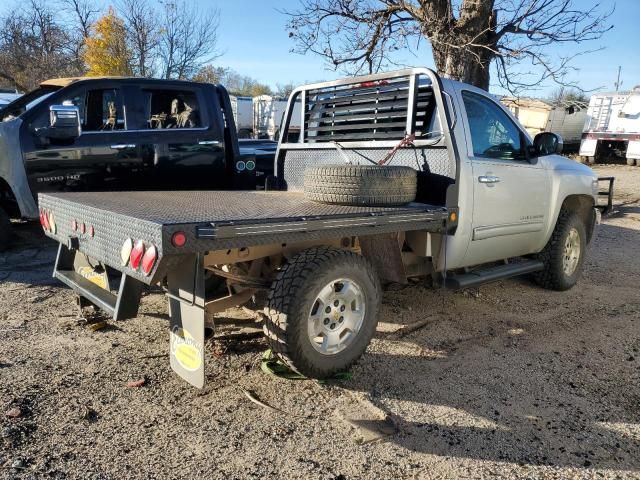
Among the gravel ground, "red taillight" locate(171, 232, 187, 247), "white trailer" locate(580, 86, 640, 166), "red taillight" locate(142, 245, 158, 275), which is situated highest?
"white trailer" locate(580, 86, 640, 166)

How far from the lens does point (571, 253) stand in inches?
228

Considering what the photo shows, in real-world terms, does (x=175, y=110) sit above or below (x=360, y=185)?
above

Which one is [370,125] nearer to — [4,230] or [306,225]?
[306,225]

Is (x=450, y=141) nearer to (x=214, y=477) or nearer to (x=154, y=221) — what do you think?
(x=154, y=221)

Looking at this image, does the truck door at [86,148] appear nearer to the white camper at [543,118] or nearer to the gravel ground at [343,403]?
the gravel ground at [343,403]

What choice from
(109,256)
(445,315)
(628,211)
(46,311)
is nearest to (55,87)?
(46,311)

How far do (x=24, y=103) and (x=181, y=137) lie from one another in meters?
1.89

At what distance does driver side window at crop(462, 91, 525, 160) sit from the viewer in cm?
450

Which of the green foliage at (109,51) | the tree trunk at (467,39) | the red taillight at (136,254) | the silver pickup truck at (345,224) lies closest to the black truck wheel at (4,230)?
the silver pickup truck at (345,224)

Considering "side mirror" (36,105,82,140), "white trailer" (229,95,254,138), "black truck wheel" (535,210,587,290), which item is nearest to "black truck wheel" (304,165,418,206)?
"black truck wheel" (535,210,587,290)

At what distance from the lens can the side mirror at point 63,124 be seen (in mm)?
4828

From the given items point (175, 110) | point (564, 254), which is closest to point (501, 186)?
point (564, 254)

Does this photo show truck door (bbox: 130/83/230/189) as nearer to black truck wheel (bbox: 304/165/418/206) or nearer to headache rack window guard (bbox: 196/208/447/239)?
black truck wheel (bbox: 304/165/418/206)

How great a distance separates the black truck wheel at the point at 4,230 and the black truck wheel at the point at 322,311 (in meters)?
4.37
